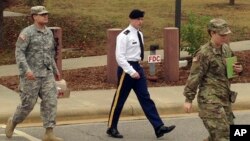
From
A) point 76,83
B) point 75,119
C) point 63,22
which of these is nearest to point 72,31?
point 63,22

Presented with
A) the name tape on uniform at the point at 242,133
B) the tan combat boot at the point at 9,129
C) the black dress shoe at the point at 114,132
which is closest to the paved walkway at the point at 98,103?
the tan combat boot at the point at 9,129

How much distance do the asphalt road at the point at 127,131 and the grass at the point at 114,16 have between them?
661 centimetres

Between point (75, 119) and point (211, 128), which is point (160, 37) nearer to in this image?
point (75, 119)

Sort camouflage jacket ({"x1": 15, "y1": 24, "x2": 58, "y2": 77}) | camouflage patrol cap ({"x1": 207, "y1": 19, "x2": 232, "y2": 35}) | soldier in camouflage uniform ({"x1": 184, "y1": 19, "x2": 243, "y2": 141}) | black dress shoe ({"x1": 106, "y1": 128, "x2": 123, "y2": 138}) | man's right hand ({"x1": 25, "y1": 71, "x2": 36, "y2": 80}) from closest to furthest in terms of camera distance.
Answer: camouflage patrol cap ({"x1": 207, "y1": 19, "x2": 232, "y2": 35})
soldier in camouflage uniform ({"x1": 184, "y1": 19, "x2": 243, "y2": 141})
man's right hand ({"x1": 25, "y1": 71, "x2": 36, "y2": 80})
camouflage jacket ({"x1": 15, "y1": 24, "x2": 58, "y2": 77})
black dress shoe ({"x1": 106, "y1": 128, "x2": 123, "y2": 138})

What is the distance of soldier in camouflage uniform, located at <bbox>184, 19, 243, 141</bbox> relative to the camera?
7.35 m

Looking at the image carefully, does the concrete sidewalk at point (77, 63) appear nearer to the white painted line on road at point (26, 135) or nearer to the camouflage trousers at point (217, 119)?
the white painted line on road at point (26, 135)

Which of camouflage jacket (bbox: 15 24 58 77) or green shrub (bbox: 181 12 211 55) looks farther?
green shrub (bbox: 181 12 211 55)

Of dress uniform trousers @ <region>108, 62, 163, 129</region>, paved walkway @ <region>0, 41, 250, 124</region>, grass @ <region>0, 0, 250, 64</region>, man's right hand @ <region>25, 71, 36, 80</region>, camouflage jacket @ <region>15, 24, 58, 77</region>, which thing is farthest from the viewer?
grass @ <region>0, 0, 250, 64</region>

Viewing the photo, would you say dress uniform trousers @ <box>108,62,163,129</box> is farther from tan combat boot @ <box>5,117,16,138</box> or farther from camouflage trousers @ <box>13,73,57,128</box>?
tan combat boot @ <box>5,117,16,138</box>

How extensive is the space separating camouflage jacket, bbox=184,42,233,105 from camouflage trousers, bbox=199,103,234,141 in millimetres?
66

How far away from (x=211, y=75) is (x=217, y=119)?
1.60 feet

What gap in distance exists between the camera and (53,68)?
934 centimetres

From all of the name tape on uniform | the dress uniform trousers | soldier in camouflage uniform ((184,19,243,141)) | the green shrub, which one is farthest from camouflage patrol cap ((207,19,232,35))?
the green shrub

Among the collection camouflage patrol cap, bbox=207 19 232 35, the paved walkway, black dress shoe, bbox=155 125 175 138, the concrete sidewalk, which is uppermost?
camouflage patrol cap, bbox=207 19 232 35
